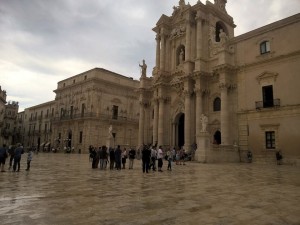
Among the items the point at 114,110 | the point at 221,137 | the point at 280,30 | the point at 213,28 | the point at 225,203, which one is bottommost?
the point at 225,203

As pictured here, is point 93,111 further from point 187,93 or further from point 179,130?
point 187,93

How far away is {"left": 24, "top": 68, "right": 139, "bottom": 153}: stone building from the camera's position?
146 ft

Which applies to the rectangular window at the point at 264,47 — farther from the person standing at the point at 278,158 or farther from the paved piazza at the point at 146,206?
the paved piazza at the point at 146,206

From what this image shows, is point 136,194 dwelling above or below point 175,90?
below

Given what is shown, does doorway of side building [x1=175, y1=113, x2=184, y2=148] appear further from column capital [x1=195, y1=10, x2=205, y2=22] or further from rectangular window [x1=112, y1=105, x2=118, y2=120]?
rectangular window [x1=112, y1=105, x2=118, y2=120]

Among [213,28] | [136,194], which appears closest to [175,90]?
[213,28]

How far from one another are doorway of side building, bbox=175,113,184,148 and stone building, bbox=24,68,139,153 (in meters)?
12.9

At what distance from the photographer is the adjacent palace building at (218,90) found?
22.2 m

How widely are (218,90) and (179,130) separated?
7.14 metres

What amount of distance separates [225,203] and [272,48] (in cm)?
2119

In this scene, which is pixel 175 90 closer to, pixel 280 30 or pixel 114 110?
pixel 280 30

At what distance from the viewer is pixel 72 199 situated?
6.15m

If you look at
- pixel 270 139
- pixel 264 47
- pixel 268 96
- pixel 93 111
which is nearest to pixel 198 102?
pixel 268 96

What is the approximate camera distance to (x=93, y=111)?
44.4m
